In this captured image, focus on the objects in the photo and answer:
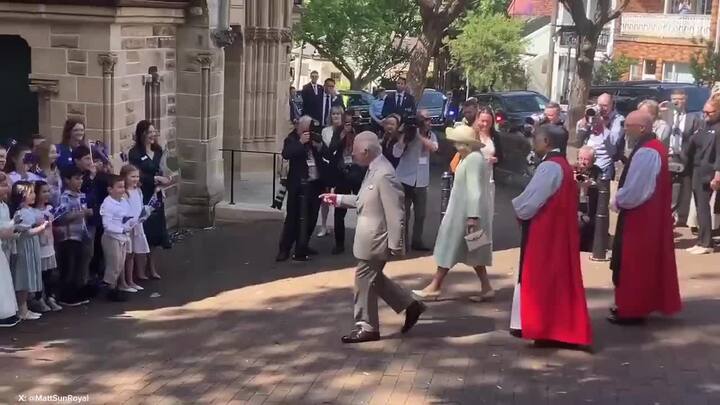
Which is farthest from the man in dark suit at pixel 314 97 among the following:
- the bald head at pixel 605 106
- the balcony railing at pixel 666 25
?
the balcony railing at pixel 666 25

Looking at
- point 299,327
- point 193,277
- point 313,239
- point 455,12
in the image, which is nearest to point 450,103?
point 455,12

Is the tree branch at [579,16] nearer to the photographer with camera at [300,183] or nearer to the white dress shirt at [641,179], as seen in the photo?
the photographer with camera at [300,183]

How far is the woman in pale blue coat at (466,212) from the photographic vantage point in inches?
363

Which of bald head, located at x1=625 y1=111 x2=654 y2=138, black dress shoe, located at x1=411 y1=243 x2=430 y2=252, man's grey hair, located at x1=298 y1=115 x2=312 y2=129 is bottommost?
black dress shoe, located at x1=411 y1=243 x2=430 y2=252

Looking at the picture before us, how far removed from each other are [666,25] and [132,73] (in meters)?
31.6

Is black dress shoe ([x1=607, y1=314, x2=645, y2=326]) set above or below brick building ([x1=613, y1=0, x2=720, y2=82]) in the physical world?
below

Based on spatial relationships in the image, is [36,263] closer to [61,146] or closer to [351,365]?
[61,146]

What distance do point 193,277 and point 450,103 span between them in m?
17.8

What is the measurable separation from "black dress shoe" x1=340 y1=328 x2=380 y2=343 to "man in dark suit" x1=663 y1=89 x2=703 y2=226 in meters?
5.85

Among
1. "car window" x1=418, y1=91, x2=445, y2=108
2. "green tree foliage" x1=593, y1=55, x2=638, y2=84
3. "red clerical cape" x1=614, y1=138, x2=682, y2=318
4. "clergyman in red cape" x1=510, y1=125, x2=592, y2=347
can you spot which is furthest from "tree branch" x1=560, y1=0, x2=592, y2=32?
"clergyman in red cape" x1=510, y1=125, x2=592, y2=347

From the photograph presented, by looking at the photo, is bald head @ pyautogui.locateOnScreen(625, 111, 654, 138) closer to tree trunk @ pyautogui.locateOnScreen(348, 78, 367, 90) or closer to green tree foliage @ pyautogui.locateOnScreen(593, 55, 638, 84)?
green tree foliage @ pyautogui.locateOnScreen(593, 55, 638, 84)

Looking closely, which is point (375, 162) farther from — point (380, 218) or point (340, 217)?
point (340, 217)

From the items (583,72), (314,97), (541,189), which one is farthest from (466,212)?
(583,72)

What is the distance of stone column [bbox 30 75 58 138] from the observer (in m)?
12.4
